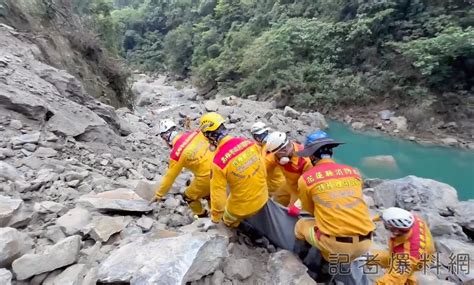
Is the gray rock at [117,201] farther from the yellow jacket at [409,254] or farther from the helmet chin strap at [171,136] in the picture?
the yellow jacket at [409,254]

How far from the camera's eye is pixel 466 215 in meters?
5.73

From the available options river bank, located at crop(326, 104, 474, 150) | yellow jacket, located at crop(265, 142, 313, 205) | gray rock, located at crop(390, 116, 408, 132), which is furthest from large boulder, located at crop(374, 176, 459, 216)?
gray rock, located at crop(390, 116, 408, 132)

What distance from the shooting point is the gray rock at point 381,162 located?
37.5 feet

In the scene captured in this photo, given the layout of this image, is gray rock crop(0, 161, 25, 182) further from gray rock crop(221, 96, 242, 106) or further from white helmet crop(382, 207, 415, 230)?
gray rock crop(221, 96, 242, 106)

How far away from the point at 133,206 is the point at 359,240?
2059 mm

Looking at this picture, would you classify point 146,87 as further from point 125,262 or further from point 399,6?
point 125,262

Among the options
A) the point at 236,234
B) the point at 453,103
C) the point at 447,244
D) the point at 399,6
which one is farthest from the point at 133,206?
the point at 399,6

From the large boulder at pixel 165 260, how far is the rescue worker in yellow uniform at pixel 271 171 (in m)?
0.99

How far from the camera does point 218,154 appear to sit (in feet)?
9.89


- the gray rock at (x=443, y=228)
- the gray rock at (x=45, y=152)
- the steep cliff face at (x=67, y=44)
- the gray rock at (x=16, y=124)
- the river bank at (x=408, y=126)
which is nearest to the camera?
the gray rock at (x=45, y=152)

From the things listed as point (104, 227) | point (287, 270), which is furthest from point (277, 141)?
point (104, 227)

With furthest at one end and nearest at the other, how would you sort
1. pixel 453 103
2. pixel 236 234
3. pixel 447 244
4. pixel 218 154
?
pixel 453 103, pixel 447 244, pixel 236 234, pixel 218 154

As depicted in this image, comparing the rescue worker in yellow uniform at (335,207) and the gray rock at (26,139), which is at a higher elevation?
the gray rock at (26,139)

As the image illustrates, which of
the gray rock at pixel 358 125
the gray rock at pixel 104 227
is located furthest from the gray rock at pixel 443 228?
the gray rock at pixel 358 125
